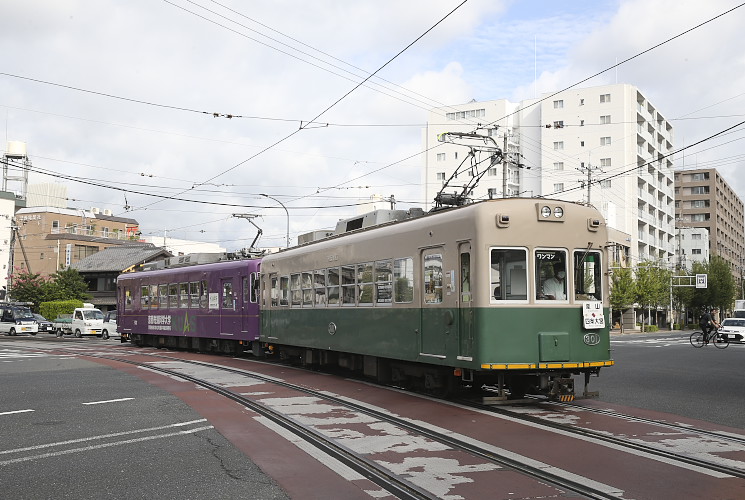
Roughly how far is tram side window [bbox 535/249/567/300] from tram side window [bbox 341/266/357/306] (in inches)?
182

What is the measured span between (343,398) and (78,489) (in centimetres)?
638

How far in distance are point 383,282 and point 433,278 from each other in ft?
5.87

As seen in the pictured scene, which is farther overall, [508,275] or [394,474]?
[508,275]

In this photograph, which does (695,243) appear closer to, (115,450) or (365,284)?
(365,284)

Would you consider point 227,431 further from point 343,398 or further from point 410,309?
point 410,309

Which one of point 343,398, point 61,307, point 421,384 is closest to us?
point 343,398

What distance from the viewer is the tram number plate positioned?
1128cm

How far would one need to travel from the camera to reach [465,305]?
1128cm

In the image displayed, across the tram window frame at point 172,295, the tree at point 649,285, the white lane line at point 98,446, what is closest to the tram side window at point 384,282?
the white lane line at point 98,446

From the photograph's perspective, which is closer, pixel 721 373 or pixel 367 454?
pixel 367 454

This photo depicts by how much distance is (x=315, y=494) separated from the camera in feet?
20.6

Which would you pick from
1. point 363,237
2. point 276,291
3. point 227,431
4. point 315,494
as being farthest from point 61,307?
point 315,494

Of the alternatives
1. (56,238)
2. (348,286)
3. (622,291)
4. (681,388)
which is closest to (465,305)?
(348,286)

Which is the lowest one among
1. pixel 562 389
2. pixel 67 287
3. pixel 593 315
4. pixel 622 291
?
pixel 562 389
